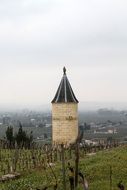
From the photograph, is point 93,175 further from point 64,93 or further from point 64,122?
point 64,93

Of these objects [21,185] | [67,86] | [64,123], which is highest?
[67,86]

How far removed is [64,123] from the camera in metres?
27.6

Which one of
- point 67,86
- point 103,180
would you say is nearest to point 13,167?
point 103,180

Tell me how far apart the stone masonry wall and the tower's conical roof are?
267mm

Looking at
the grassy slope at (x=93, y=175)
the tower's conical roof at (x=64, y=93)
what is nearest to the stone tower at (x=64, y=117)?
the tower's conical roof at (x=64, y=93)

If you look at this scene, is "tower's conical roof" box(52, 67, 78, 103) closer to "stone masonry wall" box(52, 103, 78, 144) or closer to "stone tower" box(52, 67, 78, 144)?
"stone tower" box(52, 67, 78, 144)

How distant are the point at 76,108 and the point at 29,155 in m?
7.67

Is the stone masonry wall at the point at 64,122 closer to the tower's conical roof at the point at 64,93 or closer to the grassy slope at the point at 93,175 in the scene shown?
the tower's conical roof at the point at 64,93

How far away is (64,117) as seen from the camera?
2775 centimetres

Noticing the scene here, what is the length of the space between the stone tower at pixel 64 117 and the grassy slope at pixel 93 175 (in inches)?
403

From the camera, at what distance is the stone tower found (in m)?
27.5

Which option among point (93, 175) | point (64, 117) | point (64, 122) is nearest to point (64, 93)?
point (64, 117)

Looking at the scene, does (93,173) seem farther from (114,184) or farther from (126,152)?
(126,152)

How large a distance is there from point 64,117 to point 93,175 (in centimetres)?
1350
